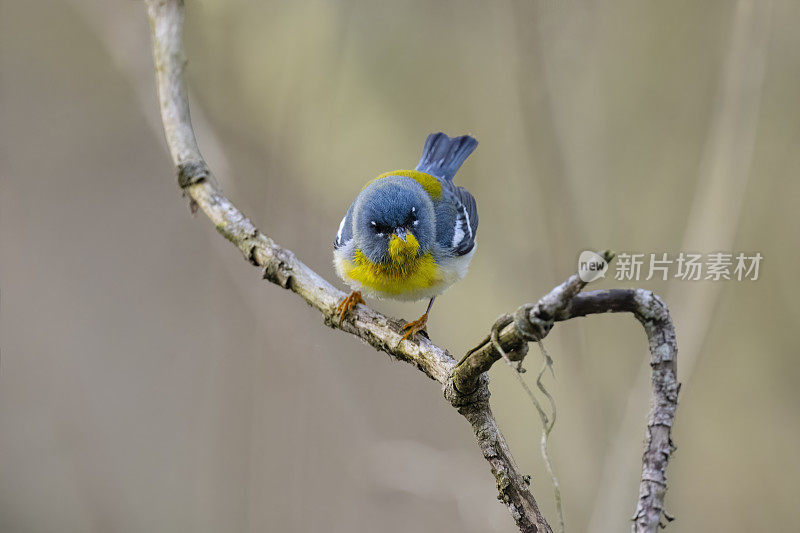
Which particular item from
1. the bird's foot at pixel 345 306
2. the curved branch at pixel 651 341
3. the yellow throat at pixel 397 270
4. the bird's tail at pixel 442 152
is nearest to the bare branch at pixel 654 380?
the curved branch at pixel 651 341

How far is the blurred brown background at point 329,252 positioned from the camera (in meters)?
4.28

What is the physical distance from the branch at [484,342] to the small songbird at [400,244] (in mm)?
263

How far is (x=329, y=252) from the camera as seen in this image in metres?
4.70

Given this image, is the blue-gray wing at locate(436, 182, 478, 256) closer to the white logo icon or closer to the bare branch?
the bare branch

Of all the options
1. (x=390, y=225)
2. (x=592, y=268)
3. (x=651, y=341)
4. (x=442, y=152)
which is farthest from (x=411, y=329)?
(x=442, y=152)

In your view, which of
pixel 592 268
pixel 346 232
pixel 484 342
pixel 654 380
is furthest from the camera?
pixel 346 232

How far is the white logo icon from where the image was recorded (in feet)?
4.42

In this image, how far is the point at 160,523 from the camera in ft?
16.2

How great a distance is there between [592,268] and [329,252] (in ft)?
11.4

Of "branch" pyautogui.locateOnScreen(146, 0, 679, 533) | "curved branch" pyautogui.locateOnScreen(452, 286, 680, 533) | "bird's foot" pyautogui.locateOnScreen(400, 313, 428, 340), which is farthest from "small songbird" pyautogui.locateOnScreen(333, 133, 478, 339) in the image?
"curved branch" pyautogui.locateOnScreen(452, 286, 680, 533)

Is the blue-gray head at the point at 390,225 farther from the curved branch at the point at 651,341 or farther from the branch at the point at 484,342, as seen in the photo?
the curved branch at the point at 651,341

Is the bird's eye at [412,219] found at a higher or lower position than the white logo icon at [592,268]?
higher

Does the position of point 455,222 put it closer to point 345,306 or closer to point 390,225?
point 390,225

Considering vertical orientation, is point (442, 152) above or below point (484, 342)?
above
